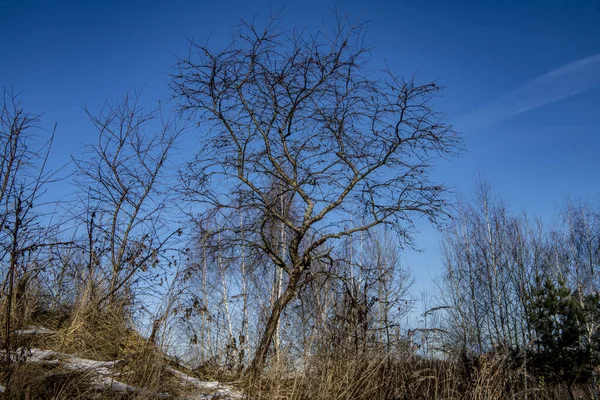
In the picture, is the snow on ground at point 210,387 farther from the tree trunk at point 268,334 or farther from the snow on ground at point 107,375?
the tree trunk at point 268,334

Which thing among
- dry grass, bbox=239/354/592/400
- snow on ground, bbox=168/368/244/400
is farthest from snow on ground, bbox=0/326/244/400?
dry grass, bbox=239/354/592/400

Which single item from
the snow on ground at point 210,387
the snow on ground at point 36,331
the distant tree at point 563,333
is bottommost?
the snow on ground at point 210,387

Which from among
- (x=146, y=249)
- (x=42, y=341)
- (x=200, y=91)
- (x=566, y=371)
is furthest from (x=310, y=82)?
(x=566, y=371)

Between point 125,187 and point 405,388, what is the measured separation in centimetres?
614

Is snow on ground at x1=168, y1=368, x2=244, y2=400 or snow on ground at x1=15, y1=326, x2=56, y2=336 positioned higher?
snow on ground at x1=15, y1=326, x2=56, y2=336

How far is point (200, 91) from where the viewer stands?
24.8ft

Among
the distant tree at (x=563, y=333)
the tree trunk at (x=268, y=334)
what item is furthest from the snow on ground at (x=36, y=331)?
the distant tree at (x=563, y=333)

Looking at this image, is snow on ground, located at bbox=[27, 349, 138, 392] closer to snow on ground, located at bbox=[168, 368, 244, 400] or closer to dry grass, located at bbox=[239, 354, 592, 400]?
snow on ground, located at bbox=[168, 368, 244, 400]

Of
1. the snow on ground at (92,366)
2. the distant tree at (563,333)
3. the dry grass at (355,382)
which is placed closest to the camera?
the snow on ground at (92,366)

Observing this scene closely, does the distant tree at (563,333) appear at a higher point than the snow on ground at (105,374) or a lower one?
higher

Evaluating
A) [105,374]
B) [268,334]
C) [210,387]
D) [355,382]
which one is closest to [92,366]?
[105,374]

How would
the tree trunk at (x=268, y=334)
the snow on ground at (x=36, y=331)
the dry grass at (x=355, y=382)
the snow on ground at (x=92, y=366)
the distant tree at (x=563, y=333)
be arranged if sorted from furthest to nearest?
1. the distant tree at (x=563, y=333)
2. the tree trunk at (x=268, y=334)
3. the snow on ground at (x=36, y=331)
4. the dry grass at (x=355, y=382)
5. the snow on ground at (x=92, y=366)

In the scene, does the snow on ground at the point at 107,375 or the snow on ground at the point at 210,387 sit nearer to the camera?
the snow on ground at the point at 107,375

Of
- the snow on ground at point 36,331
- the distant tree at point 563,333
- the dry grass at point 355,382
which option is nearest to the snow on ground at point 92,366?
the snow on ground at point 36,331
